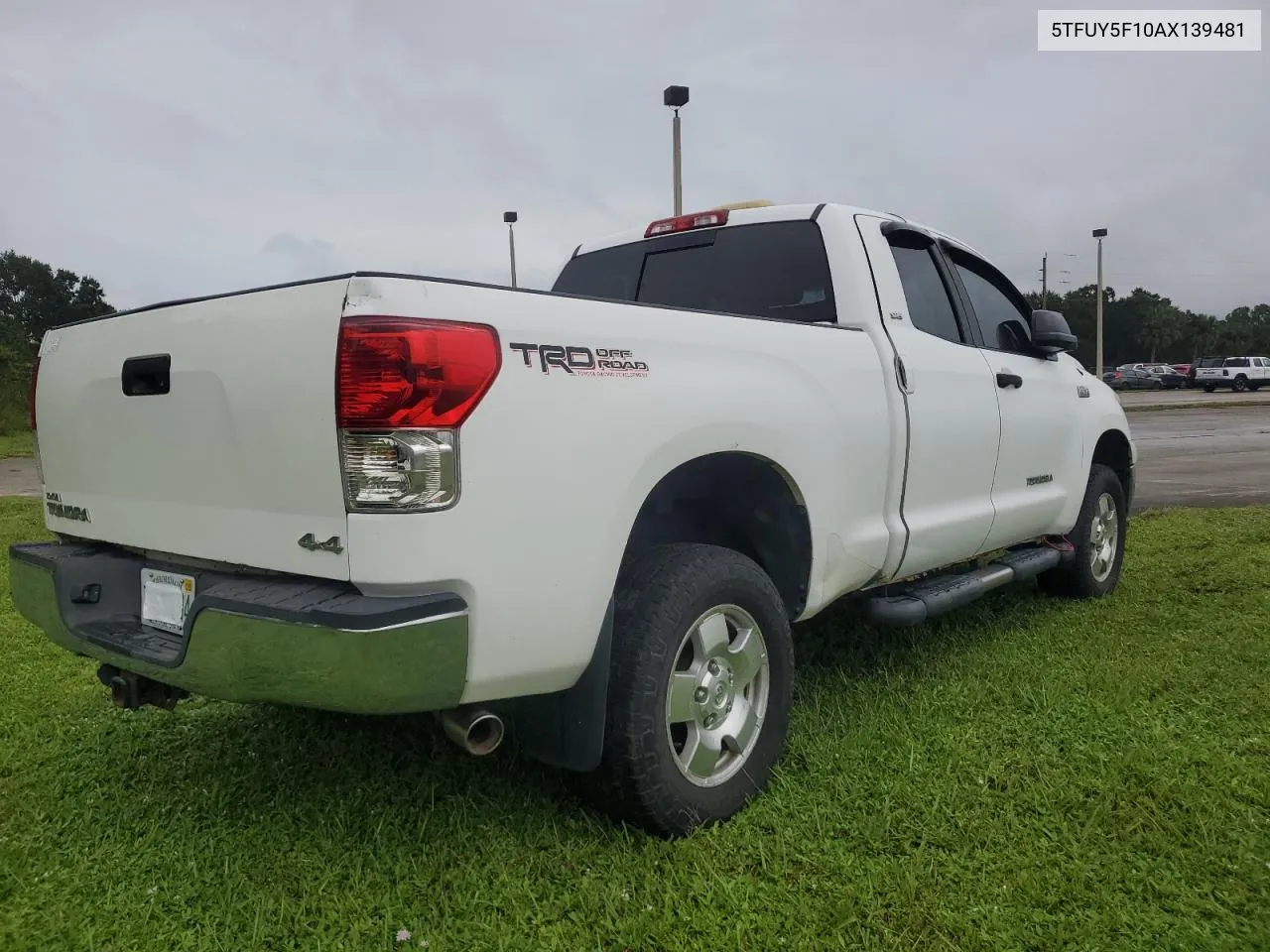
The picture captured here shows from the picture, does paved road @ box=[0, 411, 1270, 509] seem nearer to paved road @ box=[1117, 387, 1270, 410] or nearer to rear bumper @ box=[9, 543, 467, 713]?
rear bumper @ box=[9, 543, 467, 713]

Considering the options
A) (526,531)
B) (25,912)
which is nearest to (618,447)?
(526,531)

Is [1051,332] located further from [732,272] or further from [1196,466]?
[1196,466]

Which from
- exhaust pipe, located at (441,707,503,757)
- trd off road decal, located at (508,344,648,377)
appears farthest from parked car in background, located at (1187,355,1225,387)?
exhaust pipe, located at (441,707,503,757)

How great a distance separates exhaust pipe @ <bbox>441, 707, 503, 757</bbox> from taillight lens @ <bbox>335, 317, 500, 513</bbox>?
1.82ft

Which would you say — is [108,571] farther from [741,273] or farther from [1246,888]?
[1246,888]

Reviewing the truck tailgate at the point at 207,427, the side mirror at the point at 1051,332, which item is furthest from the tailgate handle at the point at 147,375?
the side mirror at the point at 1051,332

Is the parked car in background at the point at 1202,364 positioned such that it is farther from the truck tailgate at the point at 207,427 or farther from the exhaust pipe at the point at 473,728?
the truck tailgate at the point at 207,427

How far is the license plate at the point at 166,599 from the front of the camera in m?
2.48

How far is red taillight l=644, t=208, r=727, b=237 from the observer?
395 centimetres

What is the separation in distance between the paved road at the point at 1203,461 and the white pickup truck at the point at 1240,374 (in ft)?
80.8

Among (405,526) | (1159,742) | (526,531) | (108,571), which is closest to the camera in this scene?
(405,526)

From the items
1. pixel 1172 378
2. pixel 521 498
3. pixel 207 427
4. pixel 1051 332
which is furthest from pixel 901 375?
pixel 1172 378

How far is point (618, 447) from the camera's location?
2348 millimetres

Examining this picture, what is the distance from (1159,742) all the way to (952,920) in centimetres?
139
